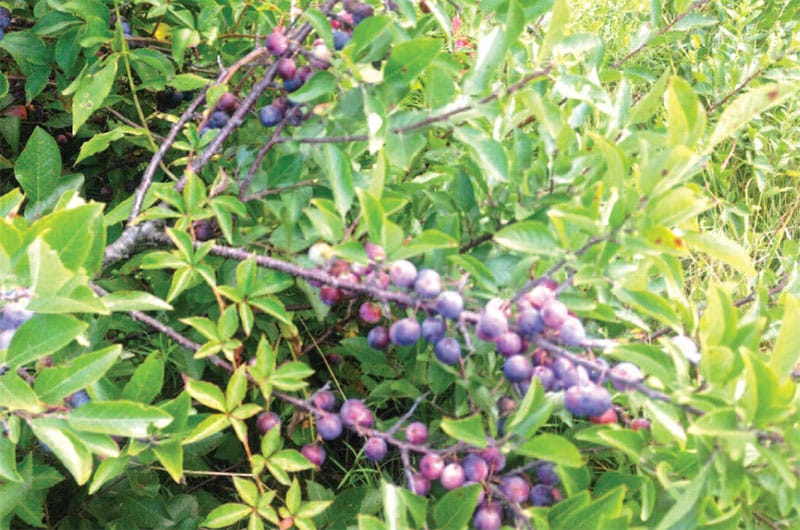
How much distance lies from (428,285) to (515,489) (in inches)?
13.8

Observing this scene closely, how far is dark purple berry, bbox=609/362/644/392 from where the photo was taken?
102cm

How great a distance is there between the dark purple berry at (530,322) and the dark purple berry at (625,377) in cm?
12

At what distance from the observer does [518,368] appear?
1.05 meters

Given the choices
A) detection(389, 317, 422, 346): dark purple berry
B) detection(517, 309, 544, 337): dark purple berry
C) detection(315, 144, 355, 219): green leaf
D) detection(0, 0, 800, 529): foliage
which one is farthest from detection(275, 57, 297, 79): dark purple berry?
detection(517, 309, 544, 337): dark purple berry

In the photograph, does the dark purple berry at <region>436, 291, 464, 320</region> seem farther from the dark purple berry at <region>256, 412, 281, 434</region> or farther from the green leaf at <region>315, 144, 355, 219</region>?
the dark purple berry at <region>256, 412, 281, 434</region>

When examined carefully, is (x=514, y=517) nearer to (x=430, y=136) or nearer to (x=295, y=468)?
(x=295, y=468)

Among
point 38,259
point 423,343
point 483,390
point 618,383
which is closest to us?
point 38,259

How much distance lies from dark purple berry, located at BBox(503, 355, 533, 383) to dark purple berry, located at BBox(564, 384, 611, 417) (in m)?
0.07

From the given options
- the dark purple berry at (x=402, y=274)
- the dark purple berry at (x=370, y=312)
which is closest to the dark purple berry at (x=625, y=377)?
the dark purple berry at (x=402, y=274)

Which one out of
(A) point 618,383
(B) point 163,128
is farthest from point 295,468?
(B) point 163,128

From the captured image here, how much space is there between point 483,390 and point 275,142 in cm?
61

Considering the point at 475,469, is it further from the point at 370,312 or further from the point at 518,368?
the point at 370,312

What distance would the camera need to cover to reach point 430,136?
1587 mm

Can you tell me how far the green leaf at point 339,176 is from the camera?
1214mm
